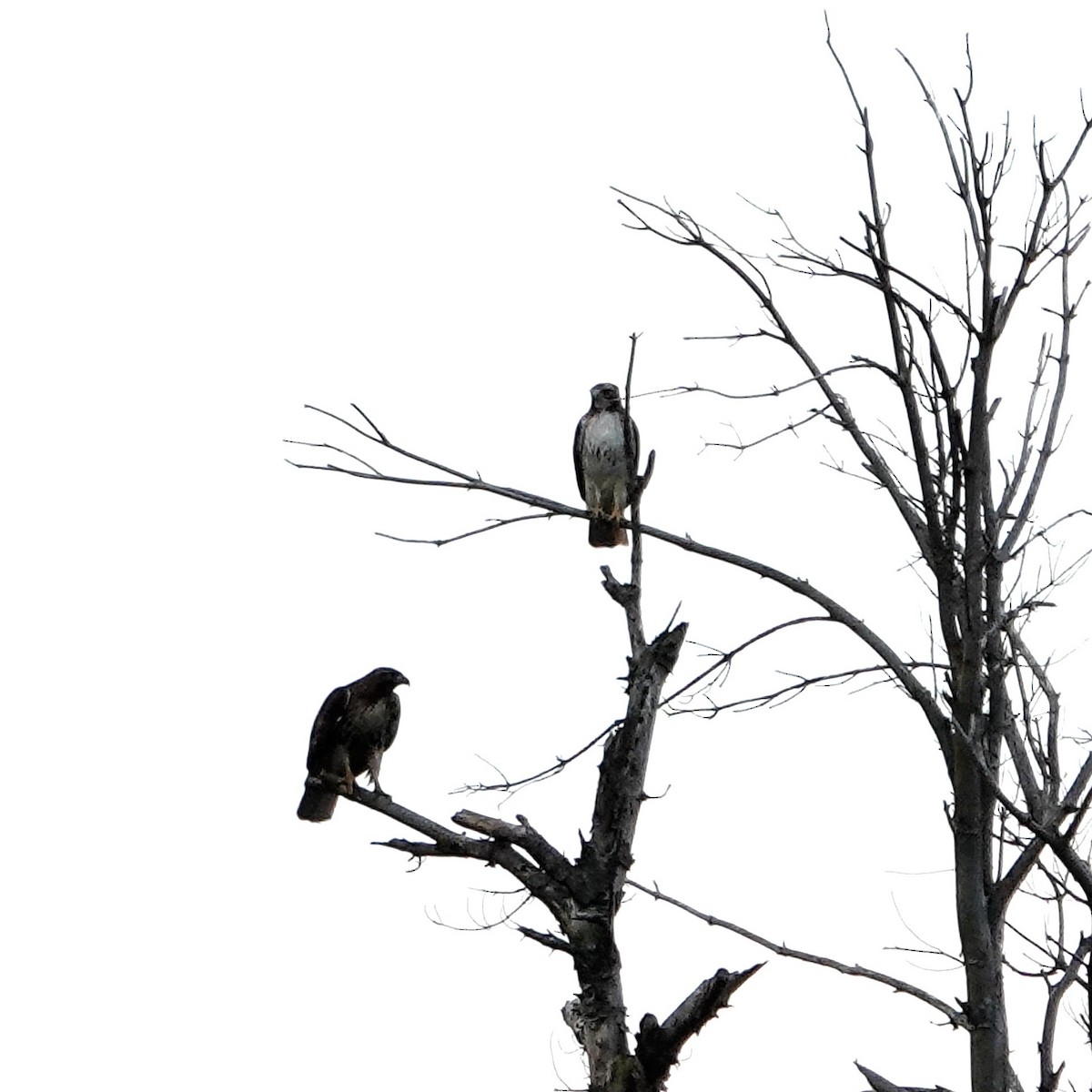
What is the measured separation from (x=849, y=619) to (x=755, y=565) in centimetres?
36

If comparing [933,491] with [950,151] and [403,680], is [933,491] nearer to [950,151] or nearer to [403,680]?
[950,151]

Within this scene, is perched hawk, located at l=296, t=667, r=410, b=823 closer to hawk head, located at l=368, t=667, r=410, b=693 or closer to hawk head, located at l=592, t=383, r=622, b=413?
hawk head, located at l=368, t=667, r=410, b=693

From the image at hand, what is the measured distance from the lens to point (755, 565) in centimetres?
529

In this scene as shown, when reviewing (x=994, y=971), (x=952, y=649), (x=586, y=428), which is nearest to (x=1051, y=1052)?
(x=994, y=971)

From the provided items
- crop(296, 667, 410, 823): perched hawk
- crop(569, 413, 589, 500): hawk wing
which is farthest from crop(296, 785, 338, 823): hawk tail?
crop(569, 413, 589, 500): hawk wing

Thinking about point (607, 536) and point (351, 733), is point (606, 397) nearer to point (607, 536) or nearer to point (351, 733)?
point (607, 536)

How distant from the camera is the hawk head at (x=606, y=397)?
9773 mm

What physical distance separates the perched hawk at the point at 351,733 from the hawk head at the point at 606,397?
9.89ft

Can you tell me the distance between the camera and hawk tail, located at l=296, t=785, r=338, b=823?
23.4 feet

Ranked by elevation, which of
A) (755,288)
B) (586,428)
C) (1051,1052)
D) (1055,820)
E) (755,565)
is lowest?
(1051,1052)

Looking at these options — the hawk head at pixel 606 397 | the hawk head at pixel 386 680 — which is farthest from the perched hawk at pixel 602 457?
the hawk head at pixel 386 680

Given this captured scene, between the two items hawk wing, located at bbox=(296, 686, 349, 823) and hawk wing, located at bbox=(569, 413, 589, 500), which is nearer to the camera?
hawk wing, located at bbox=(296, 686, 349, 823)

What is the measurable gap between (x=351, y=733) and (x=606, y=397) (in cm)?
339

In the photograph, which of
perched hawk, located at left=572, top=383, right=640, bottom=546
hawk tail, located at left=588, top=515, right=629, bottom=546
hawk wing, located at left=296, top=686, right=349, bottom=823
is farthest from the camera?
perched hawk, located at left=572, top=383, right=640, bottom=546
